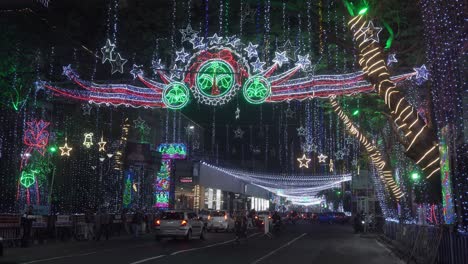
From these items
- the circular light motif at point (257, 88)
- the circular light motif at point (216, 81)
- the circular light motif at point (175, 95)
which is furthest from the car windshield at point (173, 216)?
the circular light motif at point (257, 88)

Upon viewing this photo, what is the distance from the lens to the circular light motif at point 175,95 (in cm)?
1925

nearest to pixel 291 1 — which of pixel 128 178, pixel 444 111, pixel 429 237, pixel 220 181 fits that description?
pixel 444 111

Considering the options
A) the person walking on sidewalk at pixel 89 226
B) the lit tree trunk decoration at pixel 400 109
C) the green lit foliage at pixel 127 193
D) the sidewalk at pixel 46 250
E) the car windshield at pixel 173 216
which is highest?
the lit tree trunk decoration at pixel 400 109

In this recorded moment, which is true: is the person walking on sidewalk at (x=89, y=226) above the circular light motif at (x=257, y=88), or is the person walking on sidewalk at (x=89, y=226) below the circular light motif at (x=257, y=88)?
below

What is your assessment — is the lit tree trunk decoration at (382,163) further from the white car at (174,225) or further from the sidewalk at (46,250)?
the sidewalk at (46,250)

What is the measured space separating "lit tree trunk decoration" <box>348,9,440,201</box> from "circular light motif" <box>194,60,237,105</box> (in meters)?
5.05

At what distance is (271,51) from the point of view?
21.6m

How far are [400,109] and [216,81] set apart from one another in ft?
23.0

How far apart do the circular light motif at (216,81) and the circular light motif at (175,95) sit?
0.75 m

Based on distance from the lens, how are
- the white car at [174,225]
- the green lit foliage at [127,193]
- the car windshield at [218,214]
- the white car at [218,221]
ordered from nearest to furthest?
the white car at [174,225]
the white car at [218,221]
the car windshield at [218,214]
the green lit foliage at [127,193]

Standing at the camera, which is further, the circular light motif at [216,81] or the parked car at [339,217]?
the parked car at [339,217]

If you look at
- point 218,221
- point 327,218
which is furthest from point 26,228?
point 327,218

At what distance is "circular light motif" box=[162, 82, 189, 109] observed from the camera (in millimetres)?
19250

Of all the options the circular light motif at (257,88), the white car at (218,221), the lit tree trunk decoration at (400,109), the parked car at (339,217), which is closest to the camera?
the lit tree trunk decoration at (400,109)
